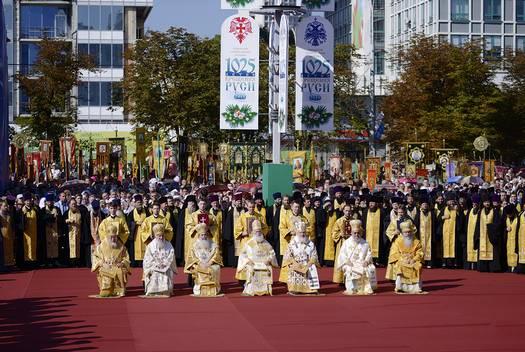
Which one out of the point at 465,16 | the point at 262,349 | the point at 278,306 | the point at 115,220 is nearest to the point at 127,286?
the point at 115,220

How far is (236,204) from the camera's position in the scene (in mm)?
26516

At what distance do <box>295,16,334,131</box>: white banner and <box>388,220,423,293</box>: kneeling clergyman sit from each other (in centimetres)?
1030

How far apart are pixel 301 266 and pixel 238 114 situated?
35.7ft

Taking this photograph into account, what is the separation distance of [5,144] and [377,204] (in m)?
12.6

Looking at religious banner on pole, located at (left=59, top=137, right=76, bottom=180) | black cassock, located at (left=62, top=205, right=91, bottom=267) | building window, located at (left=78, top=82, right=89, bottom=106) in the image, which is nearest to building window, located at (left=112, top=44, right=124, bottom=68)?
building window, located at (left=78, top=82, right=89, bottom=106)

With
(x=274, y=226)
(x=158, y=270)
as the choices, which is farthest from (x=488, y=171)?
(x=158, y=270)

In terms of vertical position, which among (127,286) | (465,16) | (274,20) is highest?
(465,16)

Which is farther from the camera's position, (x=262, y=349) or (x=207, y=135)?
(x=207, y=135)

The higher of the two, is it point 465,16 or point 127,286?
point 465,16

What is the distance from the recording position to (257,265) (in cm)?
2136

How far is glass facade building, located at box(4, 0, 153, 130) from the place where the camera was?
75750mm

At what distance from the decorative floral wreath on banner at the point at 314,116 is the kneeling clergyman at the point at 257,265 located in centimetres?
1059

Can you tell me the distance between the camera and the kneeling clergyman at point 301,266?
21422mm

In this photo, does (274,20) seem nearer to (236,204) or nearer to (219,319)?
(236,204)
